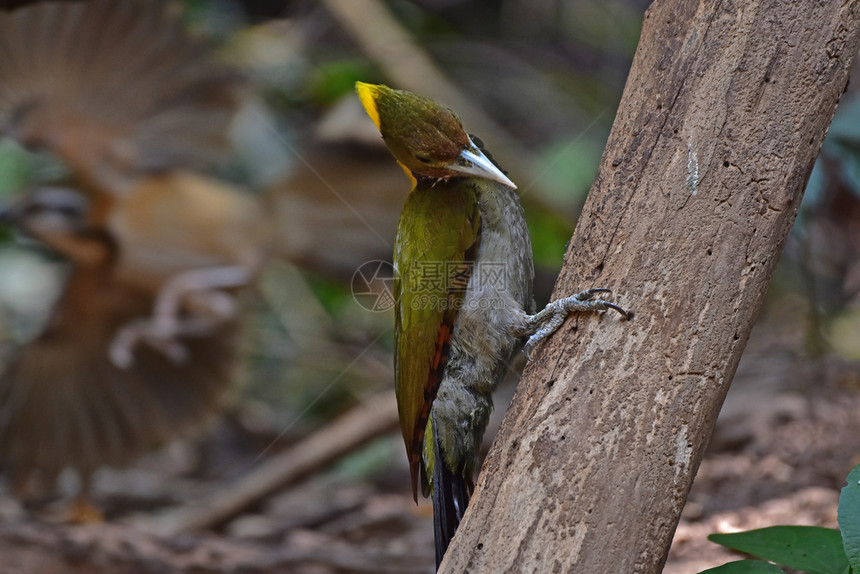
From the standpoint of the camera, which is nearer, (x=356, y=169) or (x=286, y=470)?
(x=286, y=470)

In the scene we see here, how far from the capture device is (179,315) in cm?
355

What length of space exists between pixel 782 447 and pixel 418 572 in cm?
153

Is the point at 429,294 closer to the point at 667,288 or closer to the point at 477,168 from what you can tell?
the point at 477,168

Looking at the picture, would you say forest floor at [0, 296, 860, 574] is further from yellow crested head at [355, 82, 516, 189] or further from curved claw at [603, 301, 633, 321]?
yellow crested head at [355, 82, 516, 189]

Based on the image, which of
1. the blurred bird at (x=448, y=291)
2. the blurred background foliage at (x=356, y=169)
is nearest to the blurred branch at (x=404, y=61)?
the blurred background foliage at (x=356, y=169)

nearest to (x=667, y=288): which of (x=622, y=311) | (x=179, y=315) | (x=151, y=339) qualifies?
(x=622, y=311)

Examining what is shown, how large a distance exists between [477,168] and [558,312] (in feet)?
1.54

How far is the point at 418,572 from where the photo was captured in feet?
8.30

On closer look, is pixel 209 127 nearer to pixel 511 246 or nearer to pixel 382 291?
pixel 382 291

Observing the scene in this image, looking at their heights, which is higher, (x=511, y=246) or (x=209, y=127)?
(x=209, y=127)

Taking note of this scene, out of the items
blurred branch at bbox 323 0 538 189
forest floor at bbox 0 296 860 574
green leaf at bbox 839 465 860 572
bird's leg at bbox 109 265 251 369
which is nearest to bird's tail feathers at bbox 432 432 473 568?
forest floor at bbox 0 296 860 574

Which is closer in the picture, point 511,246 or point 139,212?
point 511,246

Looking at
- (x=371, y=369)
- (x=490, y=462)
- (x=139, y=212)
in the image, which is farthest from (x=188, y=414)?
(x=490, y=462)

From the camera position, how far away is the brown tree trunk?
Answer: 1288 millimetres
